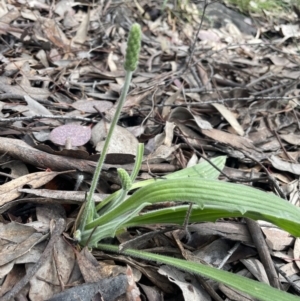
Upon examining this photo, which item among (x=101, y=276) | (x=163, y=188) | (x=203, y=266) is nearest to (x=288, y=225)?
(x=203, y=266)

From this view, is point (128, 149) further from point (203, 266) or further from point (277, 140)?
point (277, 140)

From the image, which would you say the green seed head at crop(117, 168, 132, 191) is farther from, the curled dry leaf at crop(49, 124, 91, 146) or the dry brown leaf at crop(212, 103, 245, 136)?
the dry brown leaf at crop(212, 103, 245, 136)

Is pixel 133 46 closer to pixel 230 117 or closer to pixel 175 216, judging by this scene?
pixel 175 216

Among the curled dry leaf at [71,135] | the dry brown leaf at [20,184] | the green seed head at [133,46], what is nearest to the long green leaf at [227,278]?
the dry brown leaf at [20,184]

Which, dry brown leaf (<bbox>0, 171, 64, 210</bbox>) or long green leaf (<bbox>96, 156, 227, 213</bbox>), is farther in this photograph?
long green leaf (<bbox>96, 156, 227, 213</bbox>)

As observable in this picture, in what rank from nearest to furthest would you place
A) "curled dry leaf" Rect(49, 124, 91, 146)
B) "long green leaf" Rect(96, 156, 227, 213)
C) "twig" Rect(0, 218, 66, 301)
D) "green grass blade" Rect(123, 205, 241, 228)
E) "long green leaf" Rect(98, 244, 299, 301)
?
"twig" Rect(0, 218, 66, 301)
"long green leaf" Rect(98, 244, 299, 301)
"green grass blade" Rect(123, 205, 241, 228)
"long green leaf" Rect(96, 156, 227, 213)
"curled dry leaf" Rect(49, 124, 91, 146)

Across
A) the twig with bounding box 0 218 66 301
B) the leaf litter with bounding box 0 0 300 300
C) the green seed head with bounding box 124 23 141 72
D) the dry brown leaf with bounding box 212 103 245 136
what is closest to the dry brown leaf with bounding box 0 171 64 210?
the leaf litter with bounding box 0 0 300 300

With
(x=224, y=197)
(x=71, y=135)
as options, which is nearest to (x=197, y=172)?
(x=224, y=197)
